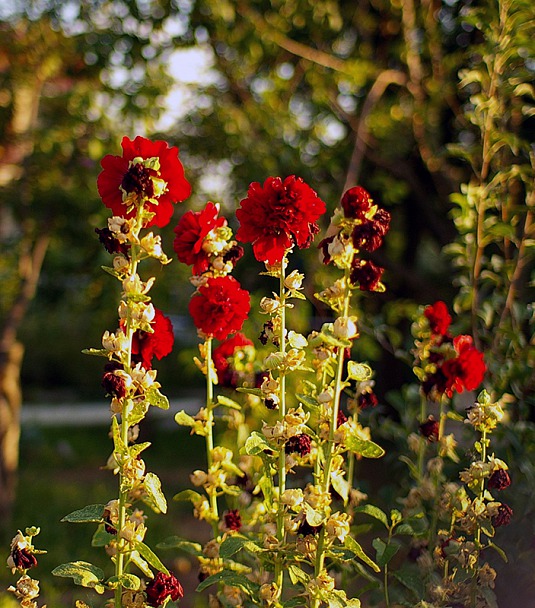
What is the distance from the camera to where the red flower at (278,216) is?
123 centimetres

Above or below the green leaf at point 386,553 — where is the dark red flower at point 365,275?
above

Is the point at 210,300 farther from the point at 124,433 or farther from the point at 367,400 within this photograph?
the point at 367,400

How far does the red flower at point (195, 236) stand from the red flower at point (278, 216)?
15 cm

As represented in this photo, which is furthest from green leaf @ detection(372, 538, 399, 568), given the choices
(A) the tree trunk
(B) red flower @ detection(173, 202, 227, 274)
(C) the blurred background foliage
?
(A) the tree trunk

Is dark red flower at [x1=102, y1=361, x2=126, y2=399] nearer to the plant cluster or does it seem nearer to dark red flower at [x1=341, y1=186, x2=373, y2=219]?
the plant cluster

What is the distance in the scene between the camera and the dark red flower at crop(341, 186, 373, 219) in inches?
47.9

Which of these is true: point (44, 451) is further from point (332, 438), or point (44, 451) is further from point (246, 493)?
point (332, 438)

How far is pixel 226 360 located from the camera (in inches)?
65.3

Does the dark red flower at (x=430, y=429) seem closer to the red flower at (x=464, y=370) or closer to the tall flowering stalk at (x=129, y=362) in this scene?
the red flower at (x=464, y=370)

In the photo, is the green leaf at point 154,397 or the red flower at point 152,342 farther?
the red flower at point 152,342

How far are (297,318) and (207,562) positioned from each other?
2.28 metres

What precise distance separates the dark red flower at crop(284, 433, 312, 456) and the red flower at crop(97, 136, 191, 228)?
0.41 metres

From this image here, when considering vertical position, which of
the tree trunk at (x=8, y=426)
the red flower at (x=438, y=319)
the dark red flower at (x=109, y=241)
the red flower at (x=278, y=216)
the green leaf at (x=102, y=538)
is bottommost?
the tree trunk at (x=8, y=426)

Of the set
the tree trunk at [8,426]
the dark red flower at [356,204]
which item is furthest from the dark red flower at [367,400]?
the tree trunk at [8,426]
